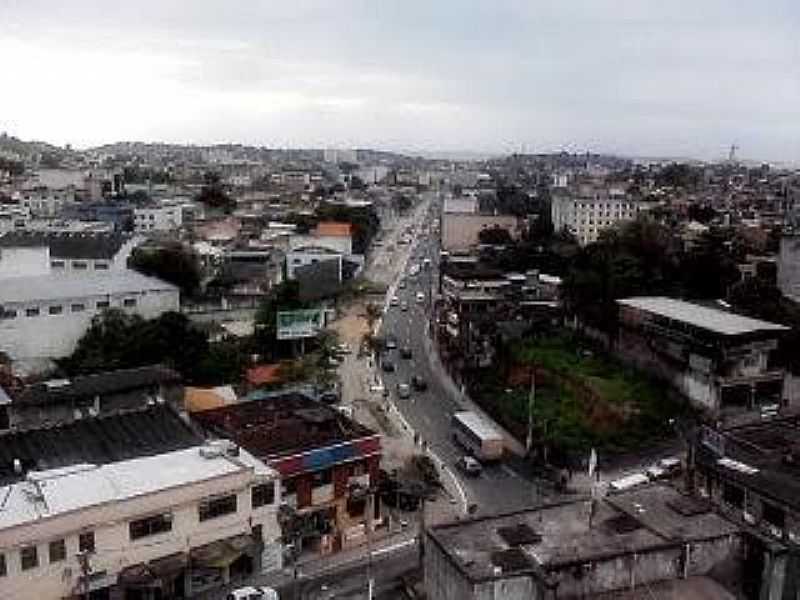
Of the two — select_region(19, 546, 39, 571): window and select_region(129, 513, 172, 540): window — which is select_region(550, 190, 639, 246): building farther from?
select_region(19, 546, 39, 571): window

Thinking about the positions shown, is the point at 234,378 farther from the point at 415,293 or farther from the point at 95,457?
the point at 415,293

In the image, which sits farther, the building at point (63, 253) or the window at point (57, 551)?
the building at point (63, 253)

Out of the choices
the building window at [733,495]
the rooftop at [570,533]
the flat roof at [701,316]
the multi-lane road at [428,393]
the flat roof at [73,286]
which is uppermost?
the flat roof at [701,316]

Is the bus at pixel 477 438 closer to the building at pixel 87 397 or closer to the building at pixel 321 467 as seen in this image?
the building at pixel 321 467

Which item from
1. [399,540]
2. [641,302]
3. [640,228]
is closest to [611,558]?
[399,540]

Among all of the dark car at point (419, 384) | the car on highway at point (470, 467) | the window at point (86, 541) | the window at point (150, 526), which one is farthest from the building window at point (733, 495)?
the dark car at point (419, 384)

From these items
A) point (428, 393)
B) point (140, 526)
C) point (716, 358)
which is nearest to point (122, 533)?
point (140, 526)
